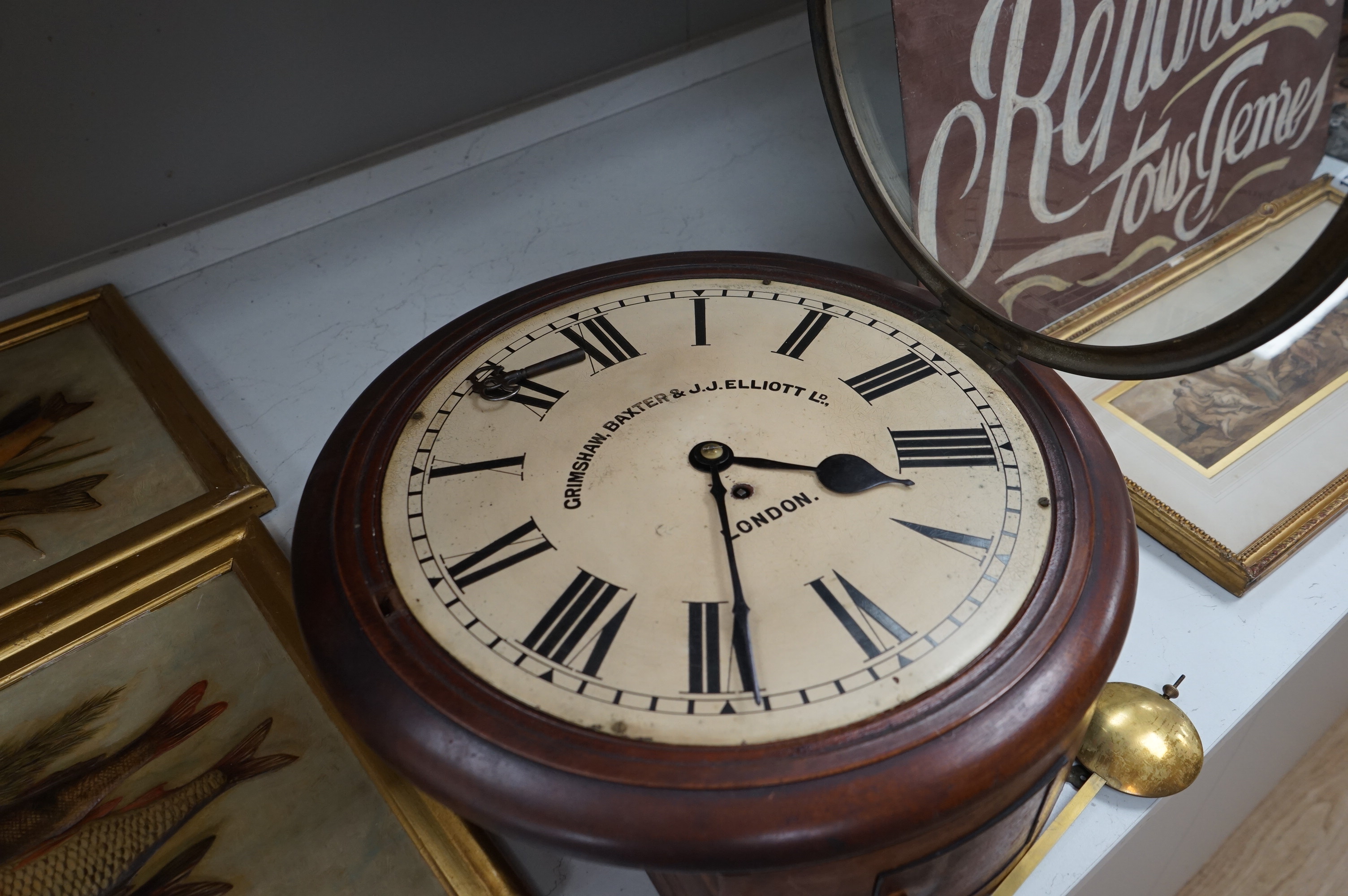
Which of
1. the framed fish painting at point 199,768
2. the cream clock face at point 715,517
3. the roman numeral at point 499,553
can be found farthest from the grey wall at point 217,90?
the roman numeral at point 499,553

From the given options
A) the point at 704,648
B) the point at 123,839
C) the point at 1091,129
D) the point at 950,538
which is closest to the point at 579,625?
the point at 704,648

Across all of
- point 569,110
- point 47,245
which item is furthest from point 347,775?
point 569,110

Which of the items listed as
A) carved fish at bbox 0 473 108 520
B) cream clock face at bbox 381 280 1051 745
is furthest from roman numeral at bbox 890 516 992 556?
carved fish at bbox 0 473 108 520

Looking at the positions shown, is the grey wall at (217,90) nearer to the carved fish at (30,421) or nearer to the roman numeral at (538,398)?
the carved fish at (30,421)

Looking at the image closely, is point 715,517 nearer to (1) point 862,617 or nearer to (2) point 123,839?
(1) point 862,617

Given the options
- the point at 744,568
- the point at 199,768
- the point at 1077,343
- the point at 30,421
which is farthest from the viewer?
the point at 30,421

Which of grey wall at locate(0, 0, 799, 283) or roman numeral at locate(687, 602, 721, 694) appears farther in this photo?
grey wall at locate(0, 0, 799, 283)

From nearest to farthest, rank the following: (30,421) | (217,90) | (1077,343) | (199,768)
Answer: (1077,343) → (199,768) → (30,421) → (217,90)

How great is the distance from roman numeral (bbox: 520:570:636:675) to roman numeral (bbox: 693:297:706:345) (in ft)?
1.07

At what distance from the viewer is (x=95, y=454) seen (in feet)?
4.39

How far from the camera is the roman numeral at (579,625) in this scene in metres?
0.78

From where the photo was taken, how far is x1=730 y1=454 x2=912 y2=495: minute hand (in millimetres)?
890

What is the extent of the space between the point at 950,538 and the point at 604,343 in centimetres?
42

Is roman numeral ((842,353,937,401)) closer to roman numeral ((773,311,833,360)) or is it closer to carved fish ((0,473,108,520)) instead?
roman numeral ((773,311,833,360))
